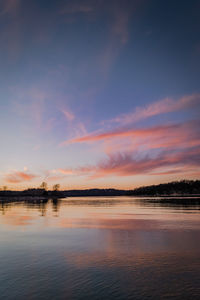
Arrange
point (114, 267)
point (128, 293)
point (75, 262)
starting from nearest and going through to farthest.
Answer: point (128, 293) < point (114, 267) < point (75, 262)

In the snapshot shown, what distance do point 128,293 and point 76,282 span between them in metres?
3.19

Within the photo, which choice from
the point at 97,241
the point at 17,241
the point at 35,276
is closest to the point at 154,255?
the point at 97,241

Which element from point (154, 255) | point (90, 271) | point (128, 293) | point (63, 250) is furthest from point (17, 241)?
point (128, 293)

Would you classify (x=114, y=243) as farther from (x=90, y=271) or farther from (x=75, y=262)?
(x=90, y=271)

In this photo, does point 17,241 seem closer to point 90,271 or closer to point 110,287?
point 90,271

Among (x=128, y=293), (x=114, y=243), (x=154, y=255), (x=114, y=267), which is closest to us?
(x=128, y=293)

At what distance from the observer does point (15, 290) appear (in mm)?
11664

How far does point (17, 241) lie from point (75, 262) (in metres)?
9.99

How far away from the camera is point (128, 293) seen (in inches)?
435

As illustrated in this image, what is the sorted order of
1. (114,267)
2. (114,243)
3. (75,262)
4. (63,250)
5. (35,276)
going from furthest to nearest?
1. (114,243)
2. (63,250)
3. (75,262)
4. (114,267)
5. (35,276)

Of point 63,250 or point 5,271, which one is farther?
point 63,250

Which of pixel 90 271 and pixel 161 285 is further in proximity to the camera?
pixel 90 271

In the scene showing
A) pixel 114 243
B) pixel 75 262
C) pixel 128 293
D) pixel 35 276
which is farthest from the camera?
pixel 114 243

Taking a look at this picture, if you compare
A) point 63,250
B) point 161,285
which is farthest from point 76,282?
point 63,250
